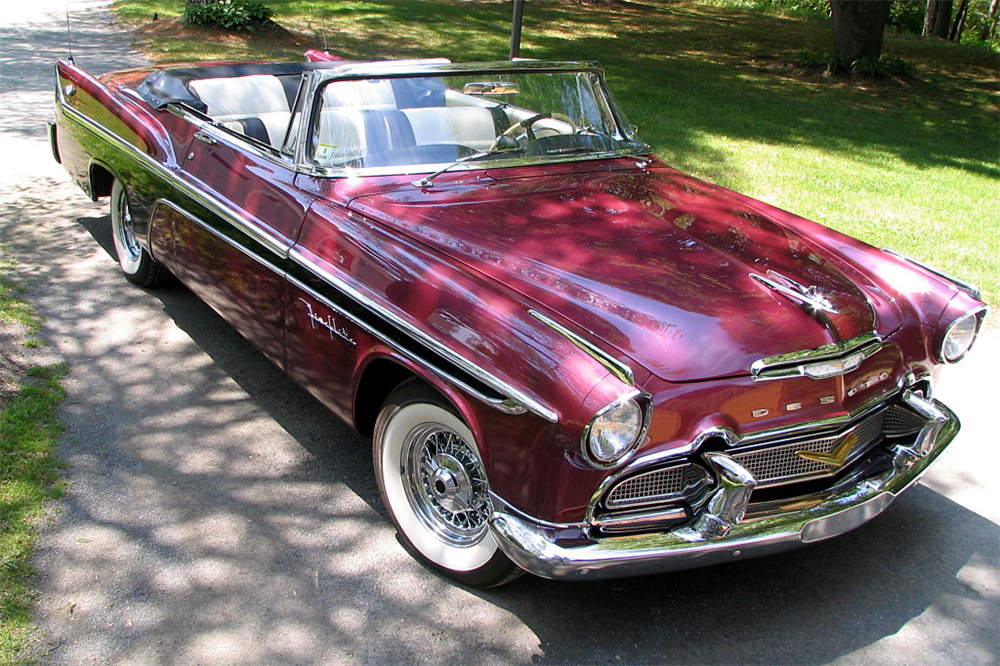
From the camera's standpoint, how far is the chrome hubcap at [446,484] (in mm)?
2902

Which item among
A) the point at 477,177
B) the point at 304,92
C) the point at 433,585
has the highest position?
the point at 304,92

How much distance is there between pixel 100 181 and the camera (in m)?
5.39

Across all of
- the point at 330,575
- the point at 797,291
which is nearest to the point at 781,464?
the point at 797,291

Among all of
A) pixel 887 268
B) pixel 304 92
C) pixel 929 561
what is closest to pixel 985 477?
pixel 929 561

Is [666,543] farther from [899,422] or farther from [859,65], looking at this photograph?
[859,65]

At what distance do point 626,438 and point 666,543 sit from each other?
360 millimetres

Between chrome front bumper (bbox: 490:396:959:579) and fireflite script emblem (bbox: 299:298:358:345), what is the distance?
939 mm

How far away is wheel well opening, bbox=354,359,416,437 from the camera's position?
312 centimetres

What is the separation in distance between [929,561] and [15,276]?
513 centimetres

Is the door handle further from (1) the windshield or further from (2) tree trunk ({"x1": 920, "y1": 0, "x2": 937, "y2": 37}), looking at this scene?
(2) tree trunk ({"x1": 920, "y1": 0, "x2": 937, "y2": 37})

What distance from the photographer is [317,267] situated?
3275 mm

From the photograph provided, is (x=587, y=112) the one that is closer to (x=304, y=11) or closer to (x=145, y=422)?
(x=145, y=422)

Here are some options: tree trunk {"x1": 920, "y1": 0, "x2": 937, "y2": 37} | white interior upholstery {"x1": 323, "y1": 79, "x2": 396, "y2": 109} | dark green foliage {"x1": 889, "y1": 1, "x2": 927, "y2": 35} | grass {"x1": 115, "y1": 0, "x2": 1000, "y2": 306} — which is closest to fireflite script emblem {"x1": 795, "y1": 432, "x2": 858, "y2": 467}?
white interior upholstery {"x1": 323, "y1": 79, "x2": 396, "y2": 109}

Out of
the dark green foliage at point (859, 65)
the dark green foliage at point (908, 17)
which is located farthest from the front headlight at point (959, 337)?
the dark green foliage at point (908, 17)
